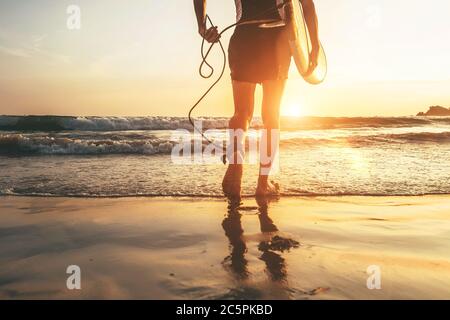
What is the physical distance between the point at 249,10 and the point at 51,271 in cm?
271

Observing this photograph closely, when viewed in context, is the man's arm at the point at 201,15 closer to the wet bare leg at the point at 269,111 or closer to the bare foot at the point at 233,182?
the wet bare leg at the point at 269,111

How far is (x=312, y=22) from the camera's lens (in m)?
3.65

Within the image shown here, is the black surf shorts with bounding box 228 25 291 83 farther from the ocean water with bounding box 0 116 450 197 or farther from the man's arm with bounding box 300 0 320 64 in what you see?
the ocean water with bounding box 0 116 450 197

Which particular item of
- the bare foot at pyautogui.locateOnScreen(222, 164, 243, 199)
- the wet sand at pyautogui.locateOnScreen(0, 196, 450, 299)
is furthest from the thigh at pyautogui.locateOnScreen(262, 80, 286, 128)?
the wet sand at pyautogui.locateOnScreen(0, 196, 450, 299)

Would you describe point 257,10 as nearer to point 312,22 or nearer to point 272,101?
point 312,22

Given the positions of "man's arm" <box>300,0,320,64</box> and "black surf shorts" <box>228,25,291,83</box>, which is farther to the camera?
"man's arm" <box>300,0,320,64</box>

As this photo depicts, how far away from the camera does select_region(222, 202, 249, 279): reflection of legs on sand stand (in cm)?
183

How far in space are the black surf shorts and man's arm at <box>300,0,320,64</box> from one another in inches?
10.4

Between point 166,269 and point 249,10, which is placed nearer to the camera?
point 166,269

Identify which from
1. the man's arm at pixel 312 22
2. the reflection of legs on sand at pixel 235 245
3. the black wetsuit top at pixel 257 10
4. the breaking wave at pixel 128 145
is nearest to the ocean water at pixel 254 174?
the breaking wave at pixel 128 145

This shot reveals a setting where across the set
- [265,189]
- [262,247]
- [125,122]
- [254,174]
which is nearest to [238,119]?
[265,189]
